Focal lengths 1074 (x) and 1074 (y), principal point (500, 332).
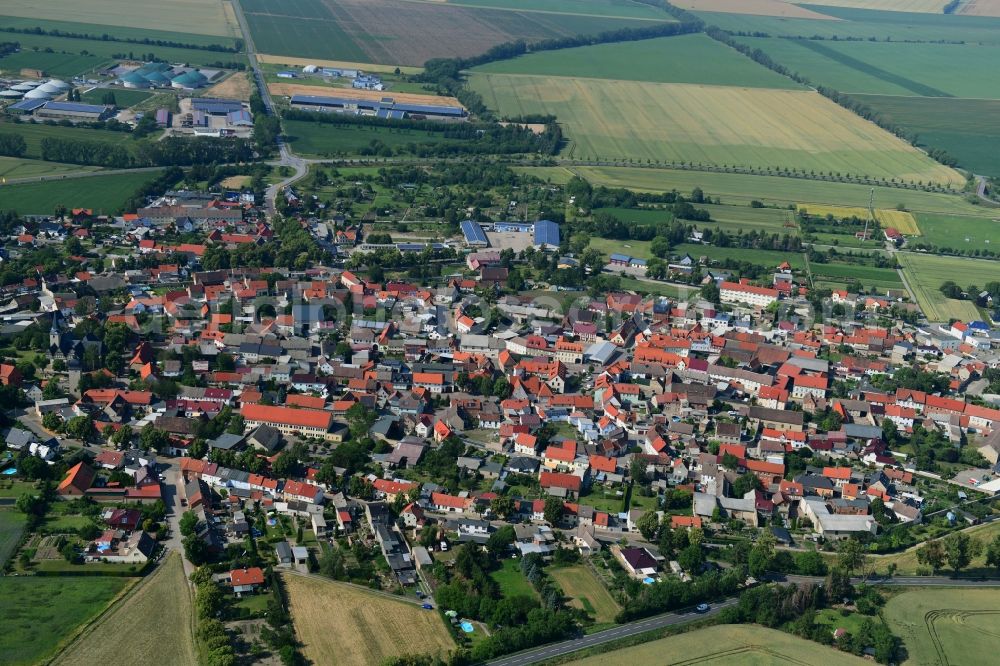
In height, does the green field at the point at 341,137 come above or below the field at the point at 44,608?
above

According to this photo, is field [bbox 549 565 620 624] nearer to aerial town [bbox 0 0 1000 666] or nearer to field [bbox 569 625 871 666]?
aerial town [bbox 0 0 1000 666]

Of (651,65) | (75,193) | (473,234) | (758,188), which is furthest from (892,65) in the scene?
(75,193)

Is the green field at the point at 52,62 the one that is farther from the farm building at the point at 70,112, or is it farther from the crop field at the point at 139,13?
the crop field at the point at 139,13

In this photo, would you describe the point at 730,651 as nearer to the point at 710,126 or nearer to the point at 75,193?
the point at 75,193

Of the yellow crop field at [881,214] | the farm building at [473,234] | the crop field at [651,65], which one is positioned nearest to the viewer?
the farm building at [473,234]

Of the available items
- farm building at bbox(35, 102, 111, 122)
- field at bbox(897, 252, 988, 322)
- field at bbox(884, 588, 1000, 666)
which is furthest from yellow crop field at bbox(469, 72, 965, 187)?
field at bbox(884, 588, 1000, 666)

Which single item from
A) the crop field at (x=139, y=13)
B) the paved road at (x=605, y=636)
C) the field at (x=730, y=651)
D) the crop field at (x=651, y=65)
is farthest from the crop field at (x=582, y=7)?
the field at (x=730, y=651)
